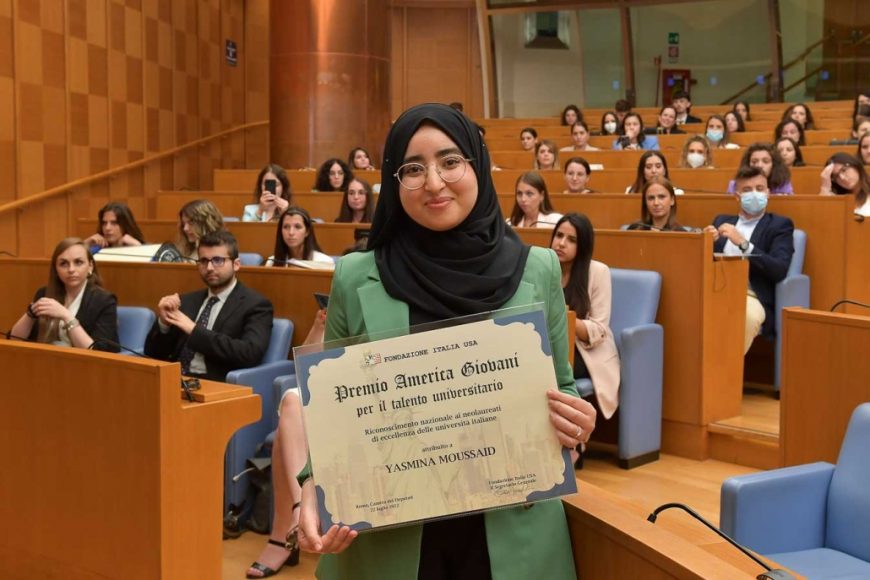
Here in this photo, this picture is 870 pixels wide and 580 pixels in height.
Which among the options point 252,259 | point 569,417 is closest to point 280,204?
point 252,259

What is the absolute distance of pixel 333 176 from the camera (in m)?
6.97

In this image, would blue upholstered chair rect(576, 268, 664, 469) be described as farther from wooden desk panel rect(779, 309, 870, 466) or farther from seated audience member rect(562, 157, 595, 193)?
seated audience member rect(562, 157, 595, 193)

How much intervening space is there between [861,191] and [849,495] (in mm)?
3229

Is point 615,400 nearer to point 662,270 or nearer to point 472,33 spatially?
point 662,270

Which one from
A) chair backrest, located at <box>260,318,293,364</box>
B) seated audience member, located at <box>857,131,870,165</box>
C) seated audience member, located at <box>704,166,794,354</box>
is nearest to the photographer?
chair backrest, located at <box>260,318,293,364</box>

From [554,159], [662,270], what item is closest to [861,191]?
[662,270]

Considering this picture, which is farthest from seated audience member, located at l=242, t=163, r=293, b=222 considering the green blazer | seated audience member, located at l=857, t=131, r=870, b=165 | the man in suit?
the green blazer

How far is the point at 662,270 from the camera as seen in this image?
4484 mm

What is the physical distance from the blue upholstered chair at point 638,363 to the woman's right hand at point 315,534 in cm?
292

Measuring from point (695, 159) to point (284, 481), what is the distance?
14.3ft

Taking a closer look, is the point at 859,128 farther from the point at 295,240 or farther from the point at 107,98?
the point at 107,98

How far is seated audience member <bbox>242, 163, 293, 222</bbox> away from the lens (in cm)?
624

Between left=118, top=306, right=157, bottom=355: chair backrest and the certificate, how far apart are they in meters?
3.13

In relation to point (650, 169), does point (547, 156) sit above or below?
above
